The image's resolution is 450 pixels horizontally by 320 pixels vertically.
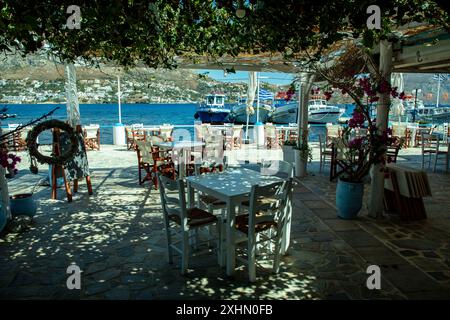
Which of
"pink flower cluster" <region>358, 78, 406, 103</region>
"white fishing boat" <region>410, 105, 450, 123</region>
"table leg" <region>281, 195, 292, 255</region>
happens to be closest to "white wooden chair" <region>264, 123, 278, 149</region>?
"pink flower cluster" <region>358, 78, 406, 103</region>

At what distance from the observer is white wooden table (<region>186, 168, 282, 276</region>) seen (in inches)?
121

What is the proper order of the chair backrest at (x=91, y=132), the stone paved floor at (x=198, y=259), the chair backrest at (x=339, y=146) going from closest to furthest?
the stone paved floor at (x=198, y=259)
the chair backrest at (x=339, y=146)
the chair backrest at (x=91, y=132)

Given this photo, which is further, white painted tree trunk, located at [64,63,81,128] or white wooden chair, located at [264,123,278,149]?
white wooden chair, located at [264,123,278,149]

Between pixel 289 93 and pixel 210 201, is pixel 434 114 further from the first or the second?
pixel 210 201

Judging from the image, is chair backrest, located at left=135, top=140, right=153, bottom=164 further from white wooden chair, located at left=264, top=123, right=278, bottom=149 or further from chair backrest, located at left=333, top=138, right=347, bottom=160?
white wooden chair, located at left=264, top=123, right=278, bottom=149

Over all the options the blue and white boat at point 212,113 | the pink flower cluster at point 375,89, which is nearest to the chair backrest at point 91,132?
the pink flower cluster at point 375,89

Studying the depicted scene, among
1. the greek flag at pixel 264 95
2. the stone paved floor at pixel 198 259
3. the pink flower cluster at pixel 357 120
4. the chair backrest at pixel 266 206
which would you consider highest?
the greek flag at pixel 264 95

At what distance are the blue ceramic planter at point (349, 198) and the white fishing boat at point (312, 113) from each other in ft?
83.1

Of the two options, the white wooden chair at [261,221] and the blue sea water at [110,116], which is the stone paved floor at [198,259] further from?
the blue sea water at [110,116]

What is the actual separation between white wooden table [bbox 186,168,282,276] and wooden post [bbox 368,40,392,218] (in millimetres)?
1794

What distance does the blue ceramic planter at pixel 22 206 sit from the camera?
14.9 ft

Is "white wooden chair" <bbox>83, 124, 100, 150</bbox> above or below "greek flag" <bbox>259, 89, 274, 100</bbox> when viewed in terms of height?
below

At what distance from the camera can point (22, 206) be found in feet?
14.9

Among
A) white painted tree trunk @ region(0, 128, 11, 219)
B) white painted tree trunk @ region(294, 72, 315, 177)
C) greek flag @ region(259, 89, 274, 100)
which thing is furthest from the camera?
greek flag @ region(259, 89, 274, 100)
